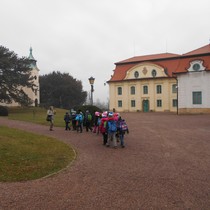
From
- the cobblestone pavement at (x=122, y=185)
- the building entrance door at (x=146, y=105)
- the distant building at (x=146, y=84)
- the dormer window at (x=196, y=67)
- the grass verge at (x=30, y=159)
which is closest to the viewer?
the cobblestone pavement at (x=122, y=185)

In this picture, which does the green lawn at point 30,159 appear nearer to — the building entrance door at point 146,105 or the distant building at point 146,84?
the distant building at point 146,84

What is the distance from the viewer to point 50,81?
72188mm

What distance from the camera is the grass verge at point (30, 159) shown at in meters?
7.14

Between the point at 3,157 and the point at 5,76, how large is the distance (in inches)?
1295

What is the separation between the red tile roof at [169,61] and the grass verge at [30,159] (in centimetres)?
3182

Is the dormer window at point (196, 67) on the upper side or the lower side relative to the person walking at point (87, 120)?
upper

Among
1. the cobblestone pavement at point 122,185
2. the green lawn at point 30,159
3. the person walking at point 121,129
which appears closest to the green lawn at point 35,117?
the person walking at point 121,129

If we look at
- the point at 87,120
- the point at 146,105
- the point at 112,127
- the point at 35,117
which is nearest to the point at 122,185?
the point at 112,127

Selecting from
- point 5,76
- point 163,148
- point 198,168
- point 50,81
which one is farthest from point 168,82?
point 198,168

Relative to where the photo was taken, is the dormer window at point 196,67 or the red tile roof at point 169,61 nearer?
the dormer window at point 196,67

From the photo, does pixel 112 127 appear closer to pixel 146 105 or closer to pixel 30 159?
pixel 30 159

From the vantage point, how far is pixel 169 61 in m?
51.7

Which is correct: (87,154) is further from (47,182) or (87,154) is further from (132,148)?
(47,182)

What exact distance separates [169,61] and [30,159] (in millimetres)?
46780
